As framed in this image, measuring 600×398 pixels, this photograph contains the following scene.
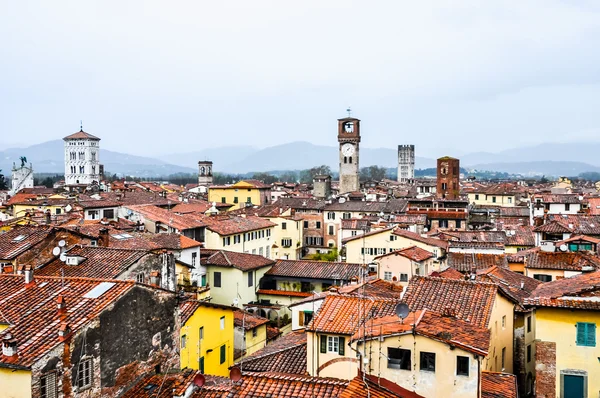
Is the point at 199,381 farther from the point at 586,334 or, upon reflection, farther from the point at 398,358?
the point at 586,334

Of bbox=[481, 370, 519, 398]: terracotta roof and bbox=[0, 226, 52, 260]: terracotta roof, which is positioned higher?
bbox=[0, 226, 52, 260]: terracotta roof

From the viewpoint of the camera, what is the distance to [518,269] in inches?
1420

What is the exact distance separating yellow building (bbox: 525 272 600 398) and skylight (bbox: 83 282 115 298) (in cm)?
1156

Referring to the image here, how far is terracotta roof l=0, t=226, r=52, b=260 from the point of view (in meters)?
27.1

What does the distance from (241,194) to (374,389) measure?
251 ft

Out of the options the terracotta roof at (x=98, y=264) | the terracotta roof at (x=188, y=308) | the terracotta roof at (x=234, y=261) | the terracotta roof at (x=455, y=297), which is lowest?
the terracotta roof at (x=234, y=261)

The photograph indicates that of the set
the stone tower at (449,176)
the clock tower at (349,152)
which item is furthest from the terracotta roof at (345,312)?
the clock tower at (349,152)

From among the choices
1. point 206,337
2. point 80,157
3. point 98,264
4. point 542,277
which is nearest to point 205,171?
point 80,157

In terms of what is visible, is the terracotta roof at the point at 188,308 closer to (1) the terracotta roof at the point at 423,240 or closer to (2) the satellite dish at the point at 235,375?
(2) the satellite dish at the point at 235,375

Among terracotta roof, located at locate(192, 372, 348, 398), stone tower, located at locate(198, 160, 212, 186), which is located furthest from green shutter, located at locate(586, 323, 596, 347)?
stone tower, located at locate(198, 160, 212, 186)

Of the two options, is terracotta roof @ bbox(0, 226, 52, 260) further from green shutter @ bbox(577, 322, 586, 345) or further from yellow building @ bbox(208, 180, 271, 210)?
yellow building @ bbox(208, 180, 271, 210)

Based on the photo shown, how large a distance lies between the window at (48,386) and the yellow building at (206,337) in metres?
10.8

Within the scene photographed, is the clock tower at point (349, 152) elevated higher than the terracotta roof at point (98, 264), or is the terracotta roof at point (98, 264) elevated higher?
the clock tower at point (349, 152)

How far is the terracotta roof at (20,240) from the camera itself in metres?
27.1
